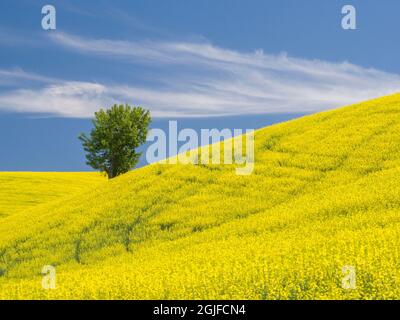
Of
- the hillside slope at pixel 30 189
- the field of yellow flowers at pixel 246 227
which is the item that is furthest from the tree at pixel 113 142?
the field of yellow flowers at pixel 246 227

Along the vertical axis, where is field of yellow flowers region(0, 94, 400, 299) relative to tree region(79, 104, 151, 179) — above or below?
below

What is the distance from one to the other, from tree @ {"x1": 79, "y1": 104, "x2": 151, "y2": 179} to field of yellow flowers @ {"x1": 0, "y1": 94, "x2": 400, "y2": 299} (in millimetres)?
29322

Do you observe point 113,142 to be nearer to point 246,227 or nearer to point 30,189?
point 30,189

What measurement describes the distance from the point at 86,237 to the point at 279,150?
45.7 feet

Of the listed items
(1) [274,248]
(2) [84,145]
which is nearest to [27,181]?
(2) [84,145]

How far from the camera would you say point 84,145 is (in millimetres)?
68812

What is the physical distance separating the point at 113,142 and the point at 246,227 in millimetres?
46598

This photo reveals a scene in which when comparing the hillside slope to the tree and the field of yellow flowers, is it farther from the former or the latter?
the field of yellow flowers

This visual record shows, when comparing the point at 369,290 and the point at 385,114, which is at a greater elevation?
the point at 385,114

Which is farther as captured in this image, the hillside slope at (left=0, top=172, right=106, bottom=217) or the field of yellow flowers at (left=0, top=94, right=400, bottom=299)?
the hillside slope at (left=0, top=172, right=106, bottom=217)

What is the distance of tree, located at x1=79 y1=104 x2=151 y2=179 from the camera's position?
68188 mm

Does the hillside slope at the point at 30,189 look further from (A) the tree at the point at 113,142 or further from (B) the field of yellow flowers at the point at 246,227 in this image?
(B) the field of yellow flowers at the point at 246,227

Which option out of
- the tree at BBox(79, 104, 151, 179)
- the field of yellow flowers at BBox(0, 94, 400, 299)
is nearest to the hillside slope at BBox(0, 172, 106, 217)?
the tree at BBox(79, 104, 151, 179)
